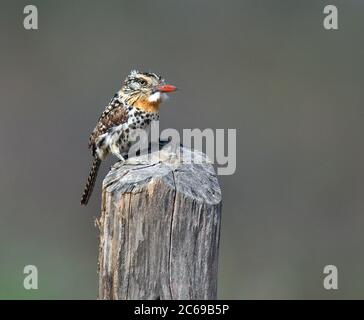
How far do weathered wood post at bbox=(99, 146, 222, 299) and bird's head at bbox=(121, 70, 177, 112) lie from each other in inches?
97.2

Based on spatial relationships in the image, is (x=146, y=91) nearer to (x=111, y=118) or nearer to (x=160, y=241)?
(x=111, y=118)

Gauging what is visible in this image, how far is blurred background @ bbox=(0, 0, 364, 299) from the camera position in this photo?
10.7 meters

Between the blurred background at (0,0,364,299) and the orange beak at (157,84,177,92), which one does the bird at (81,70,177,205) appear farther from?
the blurred background at (0,0,364,299)

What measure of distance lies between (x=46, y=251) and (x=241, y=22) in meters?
7.64

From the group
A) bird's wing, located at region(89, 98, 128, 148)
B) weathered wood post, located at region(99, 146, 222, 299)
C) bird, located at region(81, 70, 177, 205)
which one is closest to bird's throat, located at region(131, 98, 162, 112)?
bird, located at region(81, 70, 177, 205)

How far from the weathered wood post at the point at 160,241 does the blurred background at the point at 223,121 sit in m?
4.67

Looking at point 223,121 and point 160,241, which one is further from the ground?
point 223,121

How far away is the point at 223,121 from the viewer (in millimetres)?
13477

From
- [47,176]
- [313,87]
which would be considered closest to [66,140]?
[47,176]

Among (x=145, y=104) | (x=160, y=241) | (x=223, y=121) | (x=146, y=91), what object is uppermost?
(x=223, y=121)

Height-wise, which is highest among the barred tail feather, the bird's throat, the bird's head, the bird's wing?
the bird's head

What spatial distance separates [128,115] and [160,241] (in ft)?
8.99

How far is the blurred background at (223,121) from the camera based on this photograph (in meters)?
10.7

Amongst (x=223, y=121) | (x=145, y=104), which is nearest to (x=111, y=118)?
(x=145, y=104)
